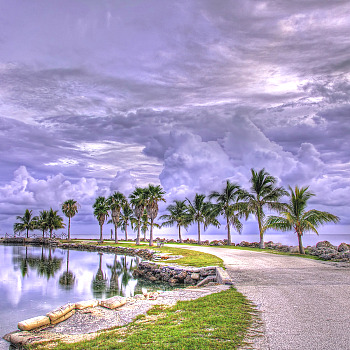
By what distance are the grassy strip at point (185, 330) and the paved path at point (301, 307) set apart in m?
0.63

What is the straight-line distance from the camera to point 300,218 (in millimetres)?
28094

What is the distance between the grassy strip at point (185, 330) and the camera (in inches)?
240

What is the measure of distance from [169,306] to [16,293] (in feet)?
41.1

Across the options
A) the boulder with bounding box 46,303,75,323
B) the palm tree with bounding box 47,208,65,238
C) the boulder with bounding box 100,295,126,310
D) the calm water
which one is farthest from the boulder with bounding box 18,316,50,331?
the palm tree with bounding box 47,208,65,238

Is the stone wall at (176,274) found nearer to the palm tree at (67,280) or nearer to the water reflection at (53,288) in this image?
→ the water reflection at (53,288)

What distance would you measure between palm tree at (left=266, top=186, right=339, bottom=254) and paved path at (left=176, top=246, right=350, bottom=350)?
40.0 ft

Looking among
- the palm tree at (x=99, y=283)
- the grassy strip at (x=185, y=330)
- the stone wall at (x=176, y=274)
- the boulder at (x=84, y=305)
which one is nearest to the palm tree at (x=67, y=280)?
the palm tree at (x=99, y=283)

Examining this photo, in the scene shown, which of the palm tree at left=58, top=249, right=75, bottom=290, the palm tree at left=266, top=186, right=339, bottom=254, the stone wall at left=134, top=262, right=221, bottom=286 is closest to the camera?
the stone wall at left=134, top=262, right=221, bottom=286

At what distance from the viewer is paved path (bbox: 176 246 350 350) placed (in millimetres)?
6055

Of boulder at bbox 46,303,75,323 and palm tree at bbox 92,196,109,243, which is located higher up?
palm tree at bbox 92,196,109,243

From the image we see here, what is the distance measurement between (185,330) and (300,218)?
24.1 metres

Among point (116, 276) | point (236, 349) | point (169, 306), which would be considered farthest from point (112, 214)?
point (236, 349)

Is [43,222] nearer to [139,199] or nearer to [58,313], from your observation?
[139,199]

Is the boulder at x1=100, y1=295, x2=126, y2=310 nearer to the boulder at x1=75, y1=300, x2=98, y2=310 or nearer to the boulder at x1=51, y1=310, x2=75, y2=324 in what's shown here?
the boulder at x1=75, y1=300, x2=98, y2=310
